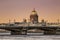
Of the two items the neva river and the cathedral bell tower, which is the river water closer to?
the neva river

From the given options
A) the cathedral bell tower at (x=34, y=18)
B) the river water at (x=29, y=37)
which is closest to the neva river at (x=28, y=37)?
the river water at (x=29, y=37)

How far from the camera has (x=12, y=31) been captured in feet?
23.5

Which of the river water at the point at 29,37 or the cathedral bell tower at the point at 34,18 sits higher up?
the cathedral bell tower at the point at 34,18

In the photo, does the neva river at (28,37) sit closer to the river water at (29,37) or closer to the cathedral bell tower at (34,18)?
the river water at (29,37)

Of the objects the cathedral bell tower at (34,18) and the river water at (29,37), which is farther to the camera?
the cathedral bell tower at (34,18)

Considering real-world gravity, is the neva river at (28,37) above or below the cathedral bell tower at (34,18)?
below

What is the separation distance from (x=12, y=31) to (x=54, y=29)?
1432 millimetres

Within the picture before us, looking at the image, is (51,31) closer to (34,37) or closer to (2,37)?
(34,37)

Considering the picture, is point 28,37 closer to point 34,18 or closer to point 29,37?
point 29,37

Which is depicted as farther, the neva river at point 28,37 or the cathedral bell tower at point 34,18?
the cathedral bell tower at point 34,18

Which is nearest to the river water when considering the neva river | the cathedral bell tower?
the neva river

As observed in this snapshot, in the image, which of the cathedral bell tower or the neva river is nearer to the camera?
the neva river

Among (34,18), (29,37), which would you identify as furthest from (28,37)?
(34,18)

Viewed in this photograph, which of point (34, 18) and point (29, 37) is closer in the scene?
point (29, 37)
